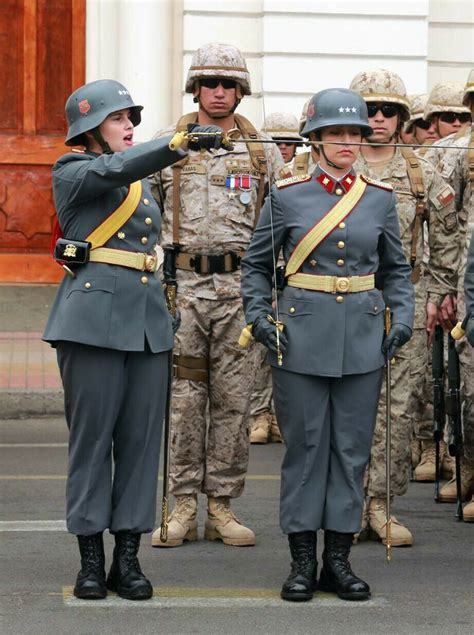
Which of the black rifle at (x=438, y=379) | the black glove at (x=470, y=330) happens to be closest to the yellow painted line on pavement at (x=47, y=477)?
the black rifle at (x=438, y=379)

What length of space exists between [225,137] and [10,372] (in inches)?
271

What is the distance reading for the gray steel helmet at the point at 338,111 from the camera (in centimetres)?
687

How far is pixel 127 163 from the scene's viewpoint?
6418mm

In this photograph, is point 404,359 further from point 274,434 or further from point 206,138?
point 274,434

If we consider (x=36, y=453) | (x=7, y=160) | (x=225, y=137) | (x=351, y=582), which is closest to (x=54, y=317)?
(x=225, y=137)

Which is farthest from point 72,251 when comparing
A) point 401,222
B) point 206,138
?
point 401,222

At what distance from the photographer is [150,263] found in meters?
6.82

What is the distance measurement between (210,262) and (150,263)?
3.76 ft

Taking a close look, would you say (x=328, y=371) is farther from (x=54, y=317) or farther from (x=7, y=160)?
(x=7, y=160)

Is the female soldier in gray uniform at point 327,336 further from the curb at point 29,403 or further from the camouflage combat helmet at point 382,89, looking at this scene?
the curb at point 29,403

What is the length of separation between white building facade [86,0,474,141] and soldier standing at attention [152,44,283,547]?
813 centimetres

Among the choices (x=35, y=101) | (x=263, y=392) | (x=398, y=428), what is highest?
(x=35, y=101)

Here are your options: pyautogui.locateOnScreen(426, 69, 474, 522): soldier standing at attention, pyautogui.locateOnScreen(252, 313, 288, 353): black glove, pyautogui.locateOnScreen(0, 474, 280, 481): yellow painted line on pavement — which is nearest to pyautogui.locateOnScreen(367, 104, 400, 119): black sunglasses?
pyautogui.locateOnScreen(426, 69, 474, 522): soldier standing at attention

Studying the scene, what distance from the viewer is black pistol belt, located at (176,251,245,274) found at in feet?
26.1
